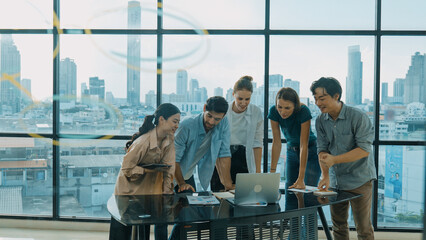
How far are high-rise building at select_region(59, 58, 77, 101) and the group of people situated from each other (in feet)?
4.82

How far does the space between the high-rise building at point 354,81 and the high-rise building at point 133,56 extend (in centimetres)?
203

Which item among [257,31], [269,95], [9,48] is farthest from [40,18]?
[269,95]

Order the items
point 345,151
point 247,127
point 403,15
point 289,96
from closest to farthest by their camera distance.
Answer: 1. point 345,151
2. point 289,96
3. point 247,127
4. point 403,15

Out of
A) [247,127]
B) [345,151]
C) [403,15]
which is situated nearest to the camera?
[345,151]

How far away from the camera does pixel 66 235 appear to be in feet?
11.8

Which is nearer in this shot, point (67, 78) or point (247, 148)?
point (247, 148)

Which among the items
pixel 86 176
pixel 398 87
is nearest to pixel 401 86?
pixel 398 87

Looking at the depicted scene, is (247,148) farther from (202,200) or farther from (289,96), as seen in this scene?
(202,200)

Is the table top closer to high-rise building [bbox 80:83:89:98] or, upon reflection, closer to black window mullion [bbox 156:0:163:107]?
black window mullion [bbox 156:0:163:107]

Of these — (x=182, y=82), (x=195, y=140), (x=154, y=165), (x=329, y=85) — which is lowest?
(x=154, y=165)

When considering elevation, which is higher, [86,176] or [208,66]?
[208,66]

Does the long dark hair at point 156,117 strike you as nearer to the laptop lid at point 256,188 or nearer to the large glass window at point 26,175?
the laptop lid at point 256,188

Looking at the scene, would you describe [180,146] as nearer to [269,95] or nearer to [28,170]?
[269,95]

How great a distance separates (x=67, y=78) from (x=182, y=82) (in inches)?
45.5
